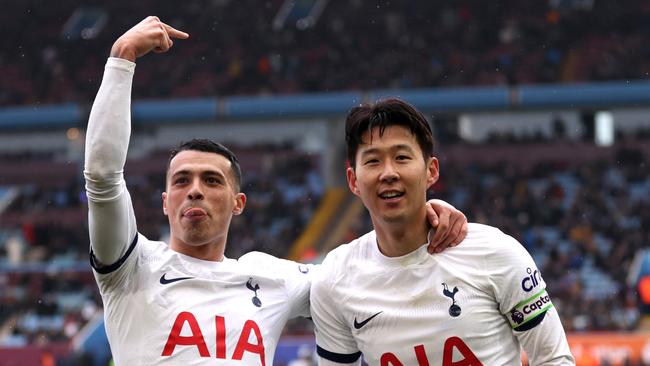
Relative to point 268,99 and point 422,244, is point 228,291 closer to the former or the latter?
point 422,244

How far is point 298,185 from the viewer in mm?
26984

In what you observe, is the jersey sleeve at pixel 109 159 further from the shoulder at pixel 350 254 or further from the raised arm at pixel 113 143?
the shoulder at pixel 350 254

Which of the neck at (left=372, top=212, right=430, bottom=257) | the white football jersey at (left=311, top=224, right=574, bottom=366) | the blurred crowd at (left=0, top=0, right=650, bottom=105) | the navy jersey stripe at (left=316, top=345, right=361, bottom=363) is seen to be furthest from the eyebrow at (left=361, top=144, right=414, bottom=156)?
the blurred crowd at (left=0, top=0, right=650, bottom=105)

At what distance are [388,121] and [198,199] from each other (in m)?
0.86

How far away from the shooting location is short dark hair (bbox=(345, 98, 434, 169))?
155 inches

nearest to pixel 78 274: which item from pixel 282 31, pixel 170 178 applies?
pixel 282 31

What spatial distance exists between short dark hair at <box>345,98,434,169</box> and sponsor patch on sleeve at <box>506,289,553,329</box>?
2.18ft

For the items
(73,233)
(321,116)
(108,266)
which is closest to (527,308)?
(108,266)

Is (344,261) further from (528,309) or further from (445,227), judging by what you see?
(528,309)

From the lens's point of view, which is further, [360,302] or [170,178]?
[170,178]

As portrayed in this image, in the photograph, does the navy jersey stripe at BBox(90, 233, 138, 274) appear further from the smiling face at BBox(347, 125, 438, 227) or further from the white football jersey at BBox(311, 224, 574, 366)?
the smiling face at BBox(347, 125, 438, 227)

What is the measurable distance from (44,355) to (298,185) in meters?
9.22

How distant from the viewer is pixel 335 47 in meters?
28.6

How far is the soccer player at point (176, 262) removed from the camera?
3.87 metres
